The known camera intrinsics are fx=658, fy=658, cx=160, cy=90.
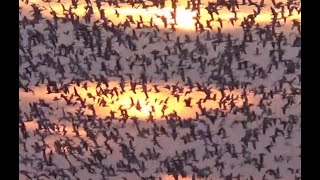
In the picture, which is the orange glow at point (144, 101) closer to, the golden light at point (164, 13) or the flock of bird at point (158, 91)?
the flock of bird at point (158, 91)

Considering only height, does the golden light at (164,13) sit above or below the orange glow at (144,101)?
above

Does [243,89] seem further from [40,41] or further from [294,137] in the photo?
[40,41]

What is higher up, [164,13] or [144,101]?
[164,13]

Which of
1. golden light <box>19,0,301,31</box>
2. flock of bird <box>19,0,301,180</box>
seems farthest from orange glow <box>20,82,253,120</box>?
golden light <box>19,0,301,31</box>

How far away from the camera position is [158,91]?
1.66 meters

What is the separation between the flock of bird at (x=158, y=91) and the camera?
5.38ft

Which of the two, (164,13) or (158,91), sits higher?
(164,13)

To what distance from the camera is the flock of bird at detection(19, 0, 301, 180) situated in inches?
64.6

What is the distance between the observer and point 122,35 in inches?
65.4

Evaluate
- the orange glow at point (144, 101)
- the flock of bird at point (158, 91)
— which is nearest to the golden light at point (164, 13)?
the flock of bird at point (158, 91)

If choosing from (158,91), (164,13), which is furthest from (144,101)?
(164,13)

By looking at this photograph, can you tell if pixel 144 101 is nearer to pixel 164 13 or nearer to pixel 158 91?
pixel 158 91

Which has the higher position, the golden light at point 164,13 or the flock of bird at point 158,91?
the golden light at point 164,13

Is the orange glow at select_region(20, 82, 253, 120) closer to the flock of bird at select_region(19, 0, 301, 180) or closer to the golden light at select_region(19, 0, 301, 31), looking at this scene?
the flock of bird at select_region(19, 0, 301, 180)
